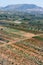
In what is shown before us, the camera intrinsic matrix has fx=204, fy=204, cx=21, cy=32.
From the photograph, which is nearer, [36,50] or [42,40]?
[36,50]

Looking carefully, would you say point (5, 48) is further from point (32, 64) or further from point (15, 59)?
point (32, 64)

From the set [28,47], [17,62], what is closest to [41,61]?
[17,62]

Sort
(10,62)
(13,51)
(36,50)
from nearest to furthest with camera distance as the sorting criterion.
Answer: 1. (10,62)
2. (13,51)
3. (36,50)

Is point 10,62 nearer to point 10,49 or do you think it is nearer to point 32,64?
point 32,64

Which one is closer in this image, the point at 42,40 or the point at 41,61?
the point at 41,61

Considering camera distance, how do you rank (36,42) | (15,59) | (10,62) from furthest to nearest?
(36,42), (15,59), (10,62)

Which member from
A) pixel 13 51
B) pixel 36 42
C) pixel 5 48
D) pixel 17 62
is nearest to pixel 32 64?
pixel 17 62

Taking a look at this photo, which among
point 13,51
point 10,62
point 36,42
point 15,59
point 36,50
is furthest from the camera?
point 36,42

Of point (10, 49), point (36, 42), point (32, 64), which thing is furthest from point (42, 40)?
point (32, 64)

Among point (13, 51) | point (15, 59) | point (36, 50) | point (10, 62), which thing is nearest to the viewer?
point (10, 62)
